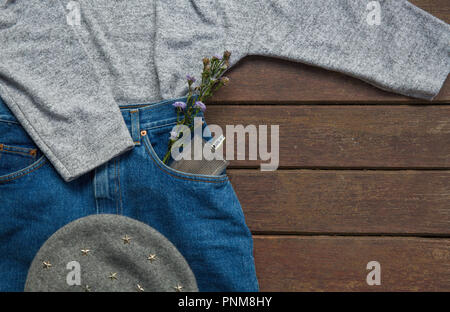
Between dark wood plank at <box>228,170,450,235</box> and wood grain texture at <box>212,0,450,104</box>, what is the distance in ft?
0.51

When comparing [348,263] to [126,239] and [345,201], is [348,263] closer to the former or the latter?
A: [345,201]

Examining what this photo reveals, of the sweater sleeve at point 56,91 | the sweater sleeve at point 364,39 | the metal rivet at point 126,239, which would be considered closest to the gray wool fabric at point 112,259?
the metal rivet at point 126,239

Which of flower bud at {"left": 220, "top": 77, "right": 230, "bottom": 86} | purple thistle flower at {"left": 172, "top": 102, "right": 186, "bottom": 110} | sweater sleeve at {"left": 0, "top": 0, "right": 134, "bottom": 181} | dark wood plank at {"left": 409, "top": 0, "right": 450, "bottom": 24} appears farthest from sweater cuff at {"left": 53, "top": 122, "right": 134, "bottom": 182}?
dark wood plank at {"left": 409, "top": 0, "right": 450, "bottom": 24}

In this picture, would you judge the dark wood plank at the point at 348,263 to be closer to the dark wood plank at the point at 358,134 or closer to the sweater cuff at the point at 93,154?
the dark wood plank at the point at 358,134

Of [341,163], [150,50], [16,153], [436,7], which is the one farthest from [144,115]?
[436,7]

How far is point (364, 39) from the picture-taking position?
2.31ft

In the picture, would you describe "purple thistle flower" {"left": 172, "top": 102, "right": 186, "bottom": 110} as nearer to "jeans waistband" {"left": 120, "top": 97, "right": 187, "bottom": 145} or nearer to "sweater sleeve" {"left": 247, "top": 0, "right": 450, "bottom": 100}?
"jeans waistband" {"left": 120, "top": 97, "right": 187, "bottom": 145}

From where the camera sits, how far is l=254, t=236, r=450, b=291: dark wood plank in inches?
29.0

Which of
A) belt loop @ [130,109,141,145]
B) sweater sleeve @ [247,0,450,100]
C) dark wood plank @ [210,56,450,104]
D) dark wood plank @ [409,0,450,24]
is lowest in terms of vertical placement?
belt loop @ [130,109,141,145]

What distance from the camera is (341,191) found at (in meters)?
0.74

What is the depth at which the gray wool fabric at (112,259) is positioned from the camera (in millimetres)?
600
